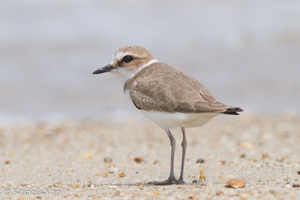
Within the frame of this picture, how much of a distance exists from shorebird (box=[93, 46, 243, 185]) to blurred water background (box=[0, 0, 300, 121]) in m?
5.22

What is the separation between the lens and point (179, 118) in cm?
578

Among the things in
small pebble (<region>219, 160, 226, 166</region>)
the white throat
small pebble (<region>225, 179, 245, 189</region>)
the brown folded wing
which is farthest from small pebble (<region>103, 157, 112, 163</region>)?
small pebble (<region>225, 179, 245, 189</region>)

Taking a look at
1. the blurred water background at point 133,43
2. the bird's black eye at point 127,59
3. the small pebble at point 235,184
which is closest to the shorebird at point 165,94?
the bird's black eye at point 127,59

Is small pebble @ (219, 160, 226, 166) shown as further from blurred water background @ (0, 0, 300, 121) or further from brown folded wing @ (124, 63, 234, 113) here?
blurred water background @ (0, 0, 300, 121)

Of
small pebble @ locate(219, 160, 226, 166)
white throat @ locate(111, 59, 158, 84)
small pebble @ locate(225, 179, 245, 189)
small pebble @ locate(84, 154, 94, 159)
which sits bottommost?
small pebble @ locate(225, 179, 245, 189)

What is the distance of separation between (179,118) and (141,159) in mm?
2279

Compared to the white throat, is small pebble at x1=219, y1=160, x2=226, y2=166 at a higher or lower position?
lower

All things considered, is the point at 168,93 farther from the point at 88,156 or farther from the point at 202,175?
the point at 88,156

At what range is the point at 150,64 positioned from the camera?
6590mm

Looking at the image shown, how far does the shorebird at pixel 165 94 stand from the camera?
18.9ft

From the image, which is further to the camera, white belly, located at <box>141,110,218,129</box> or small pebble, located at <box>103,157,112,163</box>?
small pebble, located at <box>103,157,112,163</box>

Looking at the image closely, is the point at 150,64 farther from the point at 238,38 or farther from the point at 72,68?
the point at 238,38

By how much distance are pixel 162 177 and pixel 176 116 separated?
126 cm

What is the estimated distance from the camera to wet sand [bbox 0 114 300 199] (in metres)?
5.58
